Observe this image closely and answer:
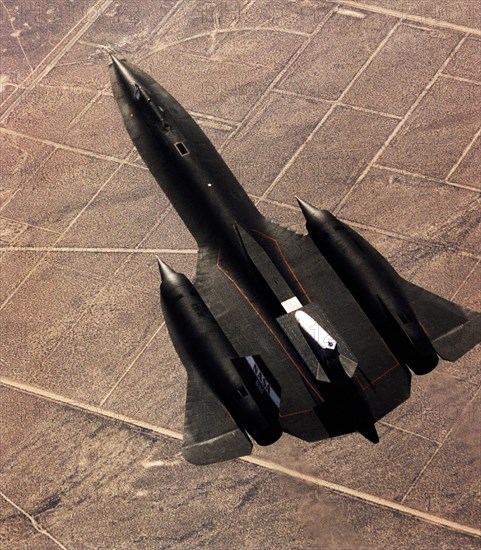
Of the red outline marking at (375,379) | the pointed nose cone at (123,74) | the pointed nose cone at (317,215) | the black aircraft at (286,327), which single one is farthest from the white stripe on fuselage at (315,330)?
the pointed nose cone at (123,74)

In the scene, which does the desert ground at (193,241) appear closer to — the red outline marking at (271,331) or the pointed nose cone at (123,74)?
the red outline marking at (271,331)

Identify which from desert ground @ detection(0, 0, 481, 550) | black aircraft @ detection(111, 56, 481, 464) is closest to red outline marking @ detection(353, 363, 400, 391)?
black aircraft @ detection(111, 56, 481, 464)

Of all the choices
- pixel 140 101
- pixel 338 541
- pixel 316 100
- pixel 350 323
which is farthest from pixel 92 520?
pixel 316 100

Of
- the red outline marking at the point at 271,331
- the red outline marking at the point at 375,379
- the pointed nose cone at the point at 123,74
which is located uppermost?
the pointed nose cone at the point at 123,74

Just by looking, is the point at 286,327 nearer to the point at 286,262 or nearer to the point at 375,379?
the point at 375,379

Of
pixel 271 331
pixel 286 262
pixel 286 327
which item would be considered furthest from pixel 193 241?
pixel 286 327
